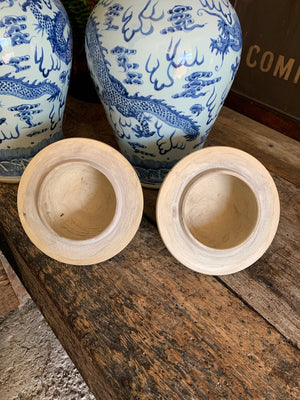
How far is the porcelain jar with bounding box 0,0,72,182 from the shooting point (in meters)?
0.61

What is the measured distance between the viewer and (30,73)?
0.65 m

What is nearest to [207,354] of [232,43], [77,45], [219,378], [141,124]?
[219,378]

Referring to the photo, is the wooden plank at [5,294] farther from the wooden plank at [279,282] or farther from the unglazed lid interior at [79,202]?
the wooden plank at [279,282]

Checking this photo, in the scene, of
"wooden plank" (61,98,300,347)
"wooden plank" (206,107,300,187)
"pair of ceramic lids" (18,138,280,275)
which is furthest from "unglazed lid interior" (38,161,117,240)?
"wooden plank" (206,107,300,187)

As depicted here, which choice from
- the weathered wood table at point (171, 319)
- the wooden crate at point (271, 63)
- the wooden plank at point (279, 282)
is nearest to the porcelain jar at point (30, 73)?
the weathered wood table at point (171, 319)

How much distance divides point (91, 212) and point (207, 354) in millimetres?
339

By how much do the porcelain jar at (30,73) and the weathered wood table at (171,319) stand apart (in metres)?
0.18

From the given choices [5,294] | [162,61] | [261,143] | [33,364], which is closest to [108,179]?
[162,61]

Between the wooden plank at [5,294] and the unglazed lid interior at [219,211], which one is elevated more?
the unglazed lid interior at [219,211]

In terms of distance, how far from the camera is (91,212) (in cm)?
71

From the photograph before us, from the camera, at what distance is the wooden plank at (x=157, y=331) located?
21.1 inches

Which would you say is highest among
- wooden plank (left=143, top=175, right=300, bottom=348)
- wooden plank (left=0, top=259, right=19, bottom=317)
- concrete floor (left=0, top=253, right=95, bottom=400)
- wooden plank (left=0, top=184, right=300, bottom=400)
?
wooden plank (left=143, top=175, right=300, bottom=348)

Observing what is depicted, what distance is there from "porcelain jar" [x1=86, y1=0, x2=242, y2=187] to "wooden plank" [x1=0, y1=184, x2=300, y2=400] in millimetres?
252

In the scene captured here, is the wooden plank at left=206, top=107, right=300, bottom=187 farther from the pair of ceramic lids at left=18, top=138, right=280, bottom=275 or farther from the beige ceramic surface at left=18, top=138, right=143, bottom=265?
the beige ceramic surface at left=18, top=138, right=143, bottom=265
